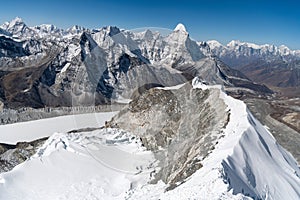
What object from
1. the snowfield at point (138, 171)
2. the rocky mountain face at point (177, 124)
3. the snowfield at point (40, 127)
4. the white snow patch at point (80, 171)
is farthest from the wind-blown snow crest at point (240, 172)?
the snowfield at point (40, 127)

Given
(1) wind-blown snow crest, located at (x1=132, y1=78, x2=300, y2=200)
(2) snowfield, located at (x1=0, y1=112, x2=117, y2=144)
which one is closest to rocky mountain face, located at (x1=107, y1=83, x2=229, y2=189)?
(1) wind-blown snow crest, located at (x1=132, y1=78, x2=300, y2=200)

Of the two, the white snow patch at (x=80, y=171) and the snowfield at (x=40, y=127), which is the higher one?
the white snow patch at (x=80, y=171)

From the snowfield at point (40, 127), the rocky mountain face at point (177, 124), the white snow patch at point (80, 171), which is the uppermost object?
the rocky mountain face at point (177, 124)

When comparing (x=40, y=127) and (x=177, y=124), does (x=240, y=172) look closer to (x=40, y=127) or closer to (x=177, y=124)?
(x=177, y=124)

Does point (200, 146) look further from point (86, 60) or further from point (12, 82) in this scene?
point (86, 60)

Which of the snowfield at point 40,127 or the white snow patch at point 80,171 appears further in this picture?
the snowfield at point 40,127

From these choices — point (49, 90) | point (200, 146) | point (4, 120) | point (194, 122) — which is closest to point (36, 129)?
point (4, 120)

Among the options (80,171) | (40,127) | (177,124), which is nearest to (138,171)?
(80,171)

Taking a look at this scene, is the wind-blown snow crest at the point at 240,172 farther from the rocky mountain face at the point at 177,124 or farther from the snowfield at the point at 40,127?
the snowfield at the point at 40,127

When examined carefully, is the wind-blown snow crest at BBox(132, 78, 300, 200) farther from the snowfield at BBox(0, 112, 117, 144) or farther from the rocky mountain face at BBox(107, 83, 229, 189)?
the snowfield at BBox(0, 112, 117, 144)
